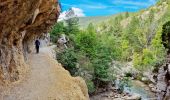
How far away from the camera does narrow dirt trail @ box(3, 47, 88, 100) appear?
70.4ft

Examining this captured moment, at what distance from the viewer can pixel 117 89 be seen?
5806cm

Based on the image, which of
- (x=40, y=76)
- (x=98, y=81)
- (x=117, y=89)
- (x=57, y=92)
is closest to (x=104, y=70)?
(x=98, y=81)

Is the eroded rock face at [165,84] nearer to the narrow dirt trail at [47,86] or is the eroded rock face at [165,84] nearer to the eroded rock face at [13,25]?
the narrow dirt trail at [47,86]

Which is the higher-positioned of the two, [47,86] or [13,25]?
[13,25]

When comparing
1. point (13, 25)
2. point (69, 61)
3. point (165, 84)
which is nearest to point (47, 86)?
point (13, 25)

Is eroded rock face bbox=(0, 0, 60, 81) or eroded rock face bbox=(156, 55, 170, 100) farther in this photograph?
eroded rock face bbox=(156, 55, 170, 100)

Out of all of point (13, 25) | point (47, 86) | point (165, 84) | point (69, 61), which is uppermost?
point (13, 25)

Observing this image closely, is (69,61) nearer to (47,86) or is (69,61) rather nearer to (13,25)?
(47,86)

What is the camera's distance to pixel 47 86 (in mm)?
23859

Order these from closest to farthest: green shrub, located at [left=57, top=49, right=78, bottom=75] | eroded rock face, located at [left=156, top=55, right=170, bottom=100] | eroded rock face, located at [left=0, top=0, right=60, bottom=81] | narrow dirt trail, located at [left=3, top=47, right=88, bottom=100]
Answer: eroded rock face, located at [left=0, top=0, right=60, bottom=81] < narrow dirt trail, located at [left=3, top=47, right=88, bottom=100] < eroded rock face, located at [left=156, top=55, right=170, bottom=100] < green shrub, located at [left=57, top=49, right=78, bottom=75]

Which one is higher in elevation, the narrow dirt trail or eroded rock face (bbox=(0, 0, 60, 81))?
eroded rock face (bbox=(0, 0, 60, 81))

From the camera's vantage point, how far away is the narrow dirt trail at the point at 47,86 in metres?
21.5

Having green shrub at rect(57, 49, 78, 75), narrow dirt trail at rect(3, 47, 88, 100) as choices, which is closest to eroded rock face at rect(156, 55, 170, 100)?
narrow dirt trail at rect(3, 47, 88, 100)

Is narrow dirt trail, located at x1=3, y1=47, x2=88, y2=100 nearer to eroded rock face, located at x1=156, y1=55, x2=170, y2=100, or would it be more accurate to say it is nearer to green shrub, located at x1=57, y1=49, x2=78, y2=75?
eroded rock face, located at x1=156, y1=55, x2=170, y2=100
